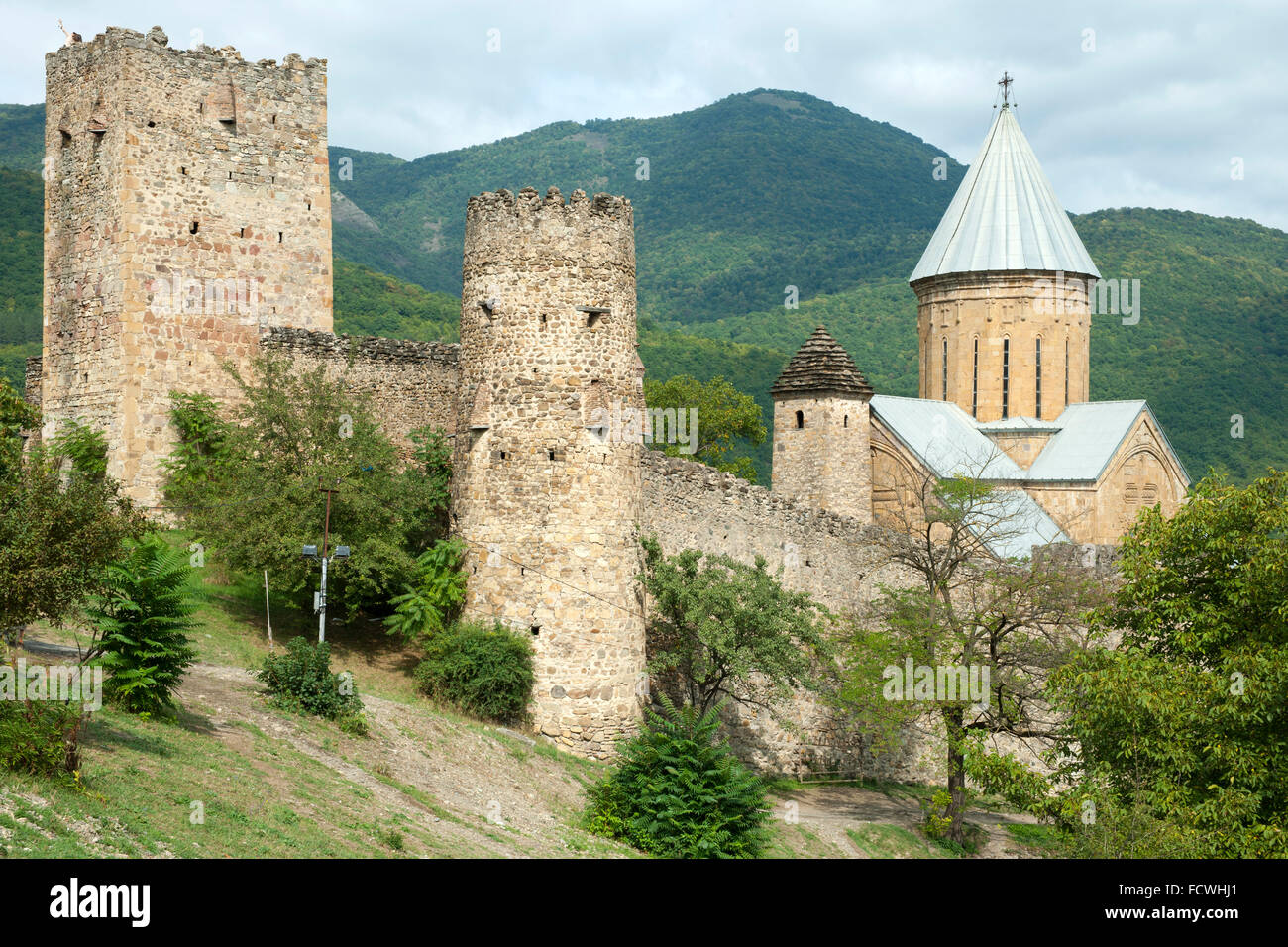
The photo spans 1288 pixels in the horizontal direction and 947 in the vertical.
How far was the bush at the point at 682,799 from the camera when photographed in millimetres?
15398

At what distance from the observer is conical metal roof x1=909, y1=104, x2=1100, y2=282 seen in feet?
114

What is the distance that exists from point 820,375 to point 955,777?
10.1 meters

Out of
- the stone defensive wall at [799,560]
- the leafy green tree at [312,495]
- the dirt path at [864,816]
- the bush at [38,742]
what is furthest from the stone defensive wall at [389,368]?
the bush at [38,742]

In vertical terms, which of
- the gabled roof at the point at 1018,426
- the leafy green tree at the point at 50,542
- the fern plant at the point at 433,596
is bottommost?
the fern plant at the point at 433,596

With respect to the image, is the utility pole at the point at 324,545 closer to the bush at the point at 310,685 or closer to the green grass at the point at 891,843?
the bush at the point at 310,685

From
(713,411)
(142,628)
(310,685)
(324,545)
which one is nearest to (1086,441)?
(713,411)

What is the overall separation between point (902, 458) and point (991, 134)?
1221cm

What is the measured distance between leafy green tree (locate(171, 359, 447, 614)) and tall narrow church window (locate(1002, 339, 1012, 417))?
19.0 meters

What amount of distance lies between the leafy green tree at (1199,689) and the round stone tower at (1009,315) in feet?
64.2

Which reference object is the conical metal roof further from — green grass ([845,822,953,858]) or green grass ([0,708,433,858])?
green grass ([0,708,433,858])

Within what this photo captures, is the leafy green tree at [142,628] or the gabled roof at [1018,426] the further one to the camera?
the gabled roof at [1018,426]

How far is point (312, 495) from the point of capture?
58.9 feet

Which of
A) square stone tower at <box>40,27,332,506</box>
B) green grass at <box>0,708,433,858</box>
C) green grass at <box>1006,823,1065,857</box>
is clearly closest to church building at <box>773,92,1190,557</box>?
green grass at <box>1006,823,1065,857</box>

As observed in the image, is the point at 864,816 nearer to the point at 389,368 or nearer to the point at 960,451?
the point at 389,368
